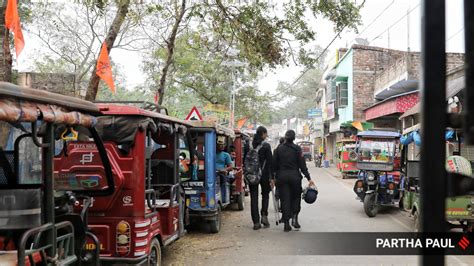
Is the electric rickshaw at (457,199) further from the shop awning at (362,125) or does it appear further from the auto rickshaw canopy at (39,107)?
the shop awning at (362,125)

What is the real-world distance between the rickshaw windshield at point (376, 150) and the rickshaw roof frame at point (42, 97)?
878cm

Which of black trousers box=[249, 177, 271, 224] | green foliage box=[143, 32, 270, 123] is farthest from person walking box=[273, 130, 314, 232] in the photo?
green foliage box=[143, 32, 270, 123]

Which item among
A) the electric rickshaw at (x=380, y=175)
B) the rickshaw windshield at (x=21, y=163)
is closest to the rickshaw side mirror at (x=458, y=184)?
the rickshaw windshield at (x=21, y=163)

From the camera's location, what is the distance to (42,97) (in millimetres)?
→ 3088

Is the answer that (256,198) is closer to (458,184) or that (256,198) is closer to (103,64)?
(103,64)

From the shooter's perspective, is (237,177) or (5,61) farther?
(237,177)

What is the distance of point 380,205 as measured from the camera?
36.0 feet

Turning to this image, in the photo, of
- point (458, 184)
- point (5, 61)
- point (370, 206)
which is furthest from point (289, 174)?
point (458, 184)

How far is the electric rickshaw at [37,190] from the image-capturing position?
2959 mm

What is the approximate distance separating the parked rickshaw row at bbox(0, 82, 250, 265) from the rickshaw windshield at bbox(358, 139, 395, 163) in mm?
5364

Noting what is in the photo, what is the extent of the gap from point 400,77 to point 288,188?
1388 centimetres

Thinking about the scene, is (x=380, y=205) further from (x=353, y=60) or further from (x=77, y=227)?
(x=353, y=60)

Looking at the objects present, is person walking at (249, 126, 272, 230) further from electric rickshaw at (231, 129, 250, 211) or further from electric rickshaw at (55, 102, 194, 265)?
electric rickshaw at (55, 102, 194, 265)

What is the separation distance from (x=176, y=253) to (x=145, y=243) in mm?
2393
